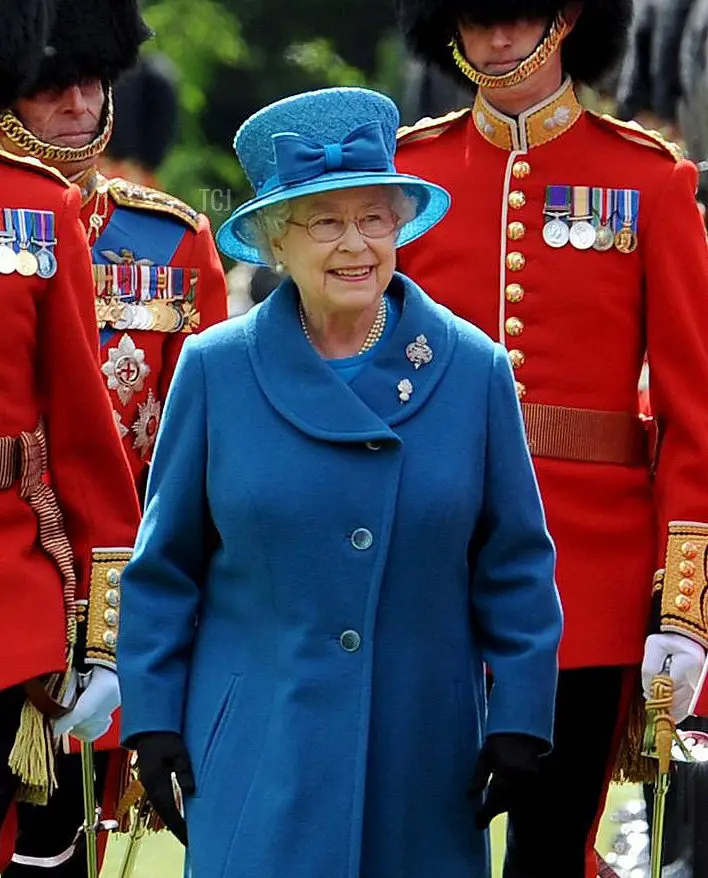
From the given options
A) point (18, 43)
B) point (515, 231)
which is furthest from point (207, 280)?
point (18, 43)

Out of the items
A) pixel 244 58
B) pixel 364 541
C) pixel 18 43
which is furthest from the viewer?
pixel 244 58

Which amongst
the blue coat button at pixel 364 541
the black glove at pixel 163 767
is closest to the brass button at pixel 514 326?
the blue coat button at pixel 364 541

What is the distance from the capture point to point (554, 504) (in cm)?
529

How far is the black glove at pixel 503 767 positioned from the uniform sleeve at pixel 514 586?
18 millimetres

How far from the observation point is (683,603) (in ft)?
16.5

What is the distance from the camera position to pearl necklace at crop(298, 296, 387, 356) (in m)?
4.28

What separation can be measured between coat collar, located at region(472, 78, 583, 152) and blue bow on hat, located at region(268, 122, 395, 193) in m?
1.17

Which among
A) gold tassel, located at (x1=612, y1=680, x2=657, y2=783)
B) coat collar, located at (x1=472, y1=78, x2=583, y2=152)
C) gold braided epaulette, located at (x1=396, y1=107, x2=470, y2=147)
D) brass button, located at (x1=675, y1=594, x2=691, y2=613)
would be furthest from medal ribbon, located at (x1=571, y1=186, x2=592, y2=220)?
gold tassel, located at (x1=612, y1=680, x2=657, y2=783)

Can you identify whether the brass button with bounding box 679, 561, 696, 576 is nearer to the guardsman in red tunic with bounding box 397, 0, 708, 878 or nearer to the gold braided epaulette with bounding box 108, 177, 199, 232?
the guardsman in red tunic with bounding box 397, 0, 708, 878

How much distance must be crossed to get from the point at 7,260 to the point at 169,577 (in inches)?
29.4

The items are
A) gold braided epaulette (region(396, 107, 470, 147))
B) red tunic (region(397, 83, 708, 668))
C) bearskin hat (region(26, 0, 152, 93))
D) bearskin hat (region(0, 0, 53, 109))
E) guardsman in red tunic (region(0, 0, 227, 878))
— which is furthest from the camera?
bearskin hat (region(26, 0, 152, 93))

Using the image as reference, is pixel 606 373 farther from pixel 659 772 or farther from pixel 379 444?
pixel 379 444

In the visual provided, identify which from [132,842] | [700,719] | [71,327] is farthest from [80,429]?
[700,719]

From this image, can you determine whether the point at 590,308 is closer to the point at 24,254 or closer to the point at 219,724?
the point at 24,254
